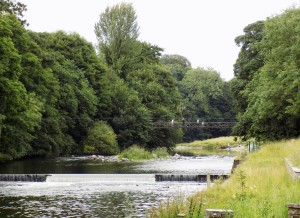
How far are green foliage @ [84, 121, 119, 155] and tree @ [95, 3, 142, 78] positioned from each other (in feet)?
52.7

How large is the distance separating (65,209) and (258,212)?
10789 millimetres

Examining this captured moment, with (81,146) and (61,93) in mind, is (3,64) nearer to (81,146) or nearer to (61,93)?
(61,93)

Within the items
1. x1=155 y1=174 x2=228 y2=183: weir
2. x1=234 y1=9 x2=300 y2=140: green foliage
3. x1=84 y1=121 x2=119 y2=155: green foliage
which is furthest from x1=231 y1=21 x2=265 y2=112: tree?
x1=155 y1=174 x2=228 y2=183: weir

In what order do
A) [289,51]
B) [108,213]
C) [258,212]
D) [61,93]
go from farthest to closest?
[61,93]
[289,51]
[108,213]
[258,212]

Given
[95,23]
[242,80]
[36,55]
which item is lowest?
[242,80]

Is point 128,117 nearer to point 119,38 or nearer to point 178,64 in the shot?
point 119,38

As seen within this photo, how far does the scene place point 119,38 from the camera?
258ft

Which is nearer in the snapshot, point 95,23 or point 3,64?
point 3,64

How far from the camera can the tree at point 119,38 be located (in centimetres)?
7850

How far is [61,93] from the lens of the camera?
192 ft

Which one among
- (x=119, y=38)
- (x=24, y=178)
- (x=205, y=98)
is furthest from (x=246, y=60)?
(x=205, y=98)

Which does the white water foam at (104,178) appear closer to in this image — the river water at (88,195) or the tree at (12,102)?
the river water at (88,195)

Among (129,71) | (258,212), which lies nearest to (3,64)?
(258,212)

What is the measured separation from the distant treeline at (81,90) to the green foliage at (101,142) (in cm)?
12
